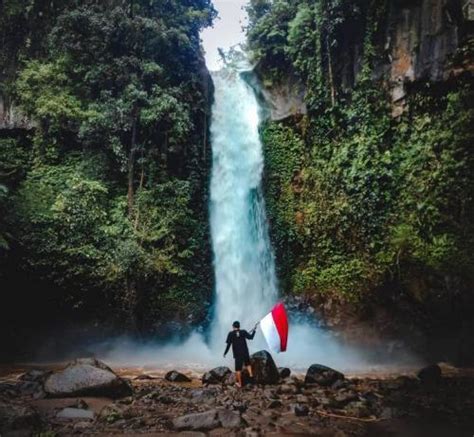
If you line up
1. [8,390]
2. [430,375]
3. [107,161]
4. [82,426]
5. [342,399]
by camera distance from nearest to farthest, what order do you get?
1. [82,426]
2. [342,399]
3. [8,390]
4. [430,375]
5. [107,161]

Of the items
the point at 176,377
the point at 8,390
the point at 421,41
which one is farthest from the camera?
the point at 421,41

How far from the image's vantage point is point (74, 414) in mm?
6793

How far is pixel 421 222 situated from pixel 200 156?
8114 mm

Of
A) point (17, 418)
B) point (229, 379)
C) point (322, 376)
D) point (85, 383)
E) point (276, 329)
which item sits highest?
point (276, 329)

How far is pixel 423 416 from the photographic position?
7059 millimetres

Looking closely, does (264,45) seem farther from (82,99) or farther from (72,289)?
(72,289)

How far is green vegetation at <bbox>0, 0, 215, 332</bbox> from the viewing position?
1337cm

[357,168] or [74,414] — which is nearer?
[74,414]

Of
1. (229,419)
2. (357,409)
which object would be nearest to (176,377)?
(229,419)

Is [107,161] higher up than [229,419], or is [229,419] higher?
[107,161]

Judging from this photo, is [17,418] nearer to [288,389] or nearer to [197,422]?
[197,422]

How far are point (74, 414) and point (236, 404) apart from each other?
2.49m

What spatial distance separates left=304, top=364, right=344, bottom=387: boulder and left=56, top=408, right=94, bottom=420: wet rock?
452 cm

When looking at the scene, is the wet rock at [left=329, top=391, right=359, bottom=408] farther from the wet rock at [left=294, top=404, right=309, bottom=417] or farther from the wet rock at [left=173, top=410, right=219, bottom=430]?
the wet rock at [left=173, top=410, right=219, bottom=430]
